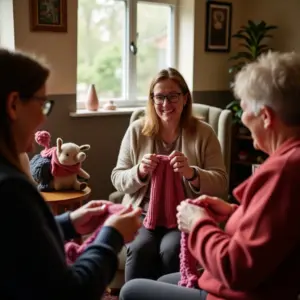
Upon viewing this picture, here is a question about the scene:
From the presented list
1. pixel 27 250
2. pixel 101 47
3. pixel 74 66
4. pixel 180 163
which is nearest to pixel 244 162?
pixel 101 47

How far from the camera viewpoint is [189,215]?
1.32 meters

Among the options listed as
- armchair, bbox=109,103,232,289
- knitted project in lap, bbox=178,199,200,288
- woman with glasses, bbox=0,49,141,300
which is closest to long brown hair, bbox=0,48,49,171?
woman with glasses, bbox=0,49,141,300

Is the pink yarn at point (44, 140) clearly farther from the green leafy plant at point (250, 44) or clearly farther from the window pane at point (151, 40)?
the green leafy plant at point (250, 44)

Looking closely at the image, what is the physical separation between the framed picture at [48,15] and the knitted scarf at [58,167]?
0.86 meters

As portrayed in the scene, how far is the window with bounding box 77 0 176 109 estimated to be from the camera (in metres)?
3.38

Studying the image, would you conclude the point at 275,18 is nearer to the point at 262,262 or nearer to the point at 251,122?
the point at 251,122

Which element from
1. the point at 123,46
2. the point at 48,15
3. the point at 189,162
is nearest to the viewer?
the point at 189,162

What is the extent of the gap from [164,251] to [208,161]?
1.69 feet

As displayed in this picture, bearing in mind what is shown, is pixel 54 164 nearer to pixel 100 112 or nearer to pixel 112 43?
pixel 100 112

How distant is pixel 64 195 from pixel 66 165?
16 centimetres

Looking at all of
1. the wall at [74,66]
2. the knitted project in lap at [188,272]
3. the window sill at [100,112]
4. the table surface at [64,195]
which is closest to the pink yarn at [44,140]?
the table surface at [64,195]

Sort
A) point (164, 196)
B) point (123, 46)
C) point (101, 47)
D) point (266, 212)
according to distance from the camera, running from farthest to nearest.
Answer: point (123, 46)
point (101, 47)
point (164, 196)
point (266, 212)

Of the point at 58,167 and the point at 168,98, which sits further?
the point at 58,167

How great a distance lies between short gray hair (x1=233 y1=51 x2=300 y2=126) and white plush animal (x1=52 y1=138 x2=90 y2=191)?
138cm
